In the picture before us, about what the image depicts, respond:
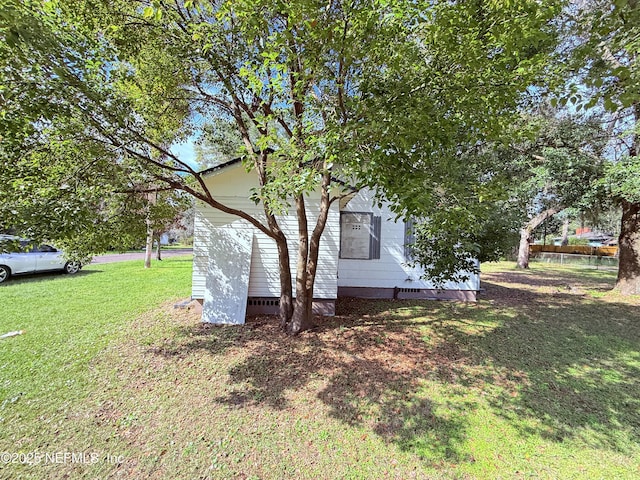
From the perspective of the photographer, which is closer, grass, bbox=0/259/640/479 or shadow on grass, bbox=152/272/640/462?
grass, bbox=0/259/640/479

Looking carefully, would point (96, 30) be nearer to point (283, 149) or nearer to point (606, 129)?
point (283, 149)

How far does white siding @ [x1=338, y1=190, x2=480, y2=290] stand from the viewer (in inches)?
294

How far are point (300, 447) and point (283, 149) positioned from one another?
2893 millimetres

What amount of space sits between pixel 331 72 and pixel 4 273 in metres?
11.4

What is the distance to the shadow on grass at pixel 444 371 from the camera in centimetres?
291

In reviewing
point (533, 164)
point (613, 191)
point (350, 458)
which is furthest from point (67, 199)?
point (533, 164)

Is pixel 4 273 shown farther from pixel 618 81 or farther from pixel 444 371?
pixel 618 81

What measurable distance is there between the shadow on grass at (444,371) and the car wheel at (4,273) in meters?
7.82

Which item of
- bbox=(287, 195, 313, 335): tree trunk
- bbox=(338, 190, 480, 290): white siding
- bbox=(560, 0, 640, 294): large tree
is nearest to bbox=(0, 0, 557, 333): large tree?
bbox=(560, 0, 640, 294): large tree

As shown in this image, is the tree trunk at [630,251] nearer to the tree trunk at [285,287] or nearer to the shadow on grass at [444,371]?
the shadow on grass at [444,371]

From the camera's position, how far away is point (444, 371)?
3875mm

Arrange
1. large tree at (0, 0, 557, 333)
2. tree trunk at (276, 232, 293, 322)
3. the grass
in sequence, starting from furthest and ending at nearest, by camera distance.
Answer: tree trunk at (276, 232, 293, 322)
large tree at (0, 0, 557, 333)
the grass

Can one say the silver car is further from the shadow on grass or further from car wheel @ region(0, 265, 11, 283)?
the shadow on grass

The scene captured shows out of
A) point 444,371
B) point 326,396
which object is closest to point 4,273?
point 326,396
